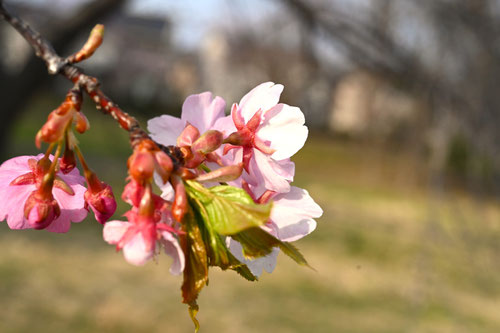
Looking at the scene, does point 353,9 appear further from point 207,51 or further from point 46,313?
point 207,51

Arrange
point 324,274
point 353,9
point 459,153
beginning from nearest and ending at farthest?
point 353,9
point 324,274
point 459,153

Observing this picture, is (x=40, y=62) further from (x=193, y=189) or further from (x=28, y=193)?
(x=193, y=189)

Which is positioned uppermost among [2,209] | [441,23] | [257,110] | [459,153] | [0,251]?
[441,23]

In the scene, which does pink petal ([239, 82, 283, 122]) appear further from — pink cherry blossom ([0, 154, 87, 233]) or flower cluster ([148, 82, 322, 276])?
pink cherry blossom ([0, 154, 87, 233])

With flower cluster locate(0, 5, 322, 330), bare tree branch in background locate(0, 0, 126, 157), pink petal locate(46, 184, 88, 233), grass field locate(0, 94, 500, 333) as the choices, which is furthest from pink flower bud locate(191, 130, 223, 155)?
bare tree branch in background locate(0, 0, 126, 157)

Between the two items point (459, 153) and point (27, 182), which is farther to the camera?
point (459, 153)

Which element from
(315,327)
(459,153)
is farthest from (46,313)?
(459,153)
